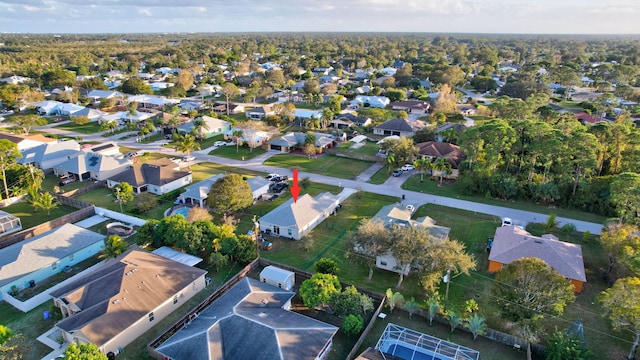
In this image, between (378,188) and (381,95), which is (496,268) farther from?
(381,95)

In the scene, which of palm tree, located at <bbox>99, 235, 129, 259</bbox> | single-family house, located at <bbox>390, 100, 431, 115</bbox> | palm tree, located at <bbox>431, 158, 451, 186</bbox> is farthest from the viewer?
single-family house, located at <bbox>390, 100, 431, 115</bbox>

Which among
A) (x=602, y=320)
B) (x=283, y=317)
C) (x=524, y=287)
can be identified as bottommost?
(x=602, y=320)

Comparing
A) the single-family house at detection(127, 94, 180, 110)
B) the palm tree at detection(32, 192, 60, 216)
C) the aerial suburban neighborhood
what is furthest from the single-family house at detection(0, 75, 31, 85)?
the palm tree at detection(32, 192, 60, 216)

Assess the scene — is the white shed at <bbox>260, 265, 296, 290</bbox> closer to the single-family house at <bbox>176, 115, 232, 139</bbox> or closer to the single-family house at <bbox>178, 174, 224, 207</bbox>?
the single-family house at <bbox>178, 174, 224, 207</bbox>

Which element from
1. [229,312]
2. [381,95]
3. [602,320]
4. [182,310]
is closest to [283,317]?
[229,312]

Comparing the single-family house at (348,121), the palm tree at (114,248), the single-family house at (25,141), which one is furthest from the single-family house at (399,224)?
the single-family house at (25,141)

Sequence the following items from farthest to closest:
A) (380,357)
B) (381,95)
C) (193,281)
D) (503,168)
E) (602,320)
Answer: (381,95), (503,168), (193,281), (602,320), (380,357)

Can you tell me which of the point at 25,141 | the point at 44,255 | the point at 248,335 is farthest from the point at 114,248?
the point at 25,141
